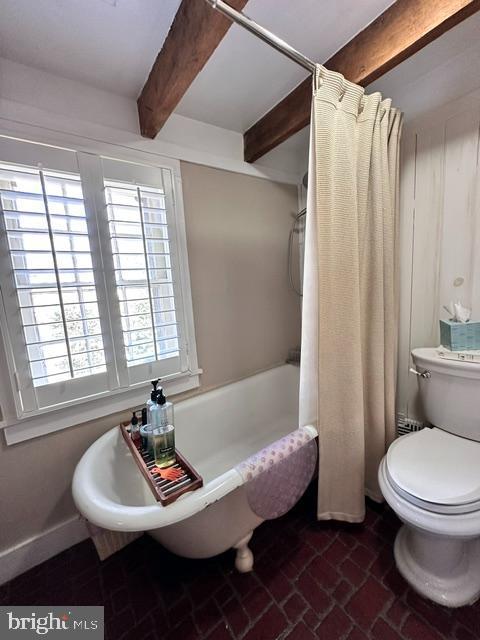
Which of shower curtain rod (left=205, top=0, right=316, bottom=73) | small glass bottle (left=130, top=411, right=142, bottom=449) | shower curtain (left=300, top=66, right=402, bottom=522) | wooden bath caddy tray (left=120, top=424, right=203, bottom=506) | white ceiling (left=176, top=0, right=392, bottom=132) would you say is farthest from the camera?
small glass bottle (left=130, top=411, right=142, bottom=449)

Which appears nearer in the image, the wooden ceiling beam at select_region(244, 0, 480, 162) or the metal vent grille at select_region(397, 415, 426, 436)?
the wooden ceiling beam at select_region(244, 0, 480, 162)

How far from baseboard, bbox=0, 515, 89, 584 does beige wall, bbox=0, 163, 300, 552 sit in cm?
3

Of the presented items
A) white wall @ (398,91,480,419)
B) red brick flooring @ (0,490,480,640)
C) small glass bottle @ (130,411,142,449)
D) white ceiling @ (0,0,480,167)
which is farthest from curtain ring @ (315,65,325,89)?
Result: red brick flooring @ (0,490,480,640)

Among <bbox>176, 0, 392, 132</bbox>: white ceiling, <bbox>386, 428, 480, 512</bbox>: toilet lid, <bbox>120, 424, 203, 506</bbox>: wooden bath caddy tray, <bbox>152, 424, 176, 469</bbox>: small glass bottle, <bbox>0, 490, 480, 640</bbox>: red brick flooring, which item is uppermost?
<bbox>176, 0, 392, 132</bbox>: white ceiling

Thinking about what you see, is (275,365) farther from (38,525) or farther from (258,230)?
(38,525)

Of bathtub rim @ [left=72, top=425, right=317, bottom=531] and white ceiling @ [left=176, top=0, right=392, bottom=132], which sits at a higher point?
white ceiling @ [left=176, top=0, right=392, bottom=132]

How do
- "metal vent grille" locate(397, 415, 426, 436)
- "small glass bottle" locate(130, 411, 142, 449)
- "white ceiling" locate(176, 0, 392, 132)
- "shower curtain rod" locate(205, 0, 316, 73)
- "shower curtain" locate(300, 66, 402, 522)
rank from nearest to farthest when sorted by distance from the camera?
"shower curtain rod" locate(205, 0, 316, 73)
"white ceiling" locate(176, 0, 392, 132)
"shower curtain" locate(300, 66, 402, 522)
"small glass bottle" locate(130, 411, 142, 449)
"metal vent grille" locate(397, 415, 426, 436)

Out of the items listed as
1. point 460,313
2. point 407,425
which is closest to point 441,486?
point 407,425

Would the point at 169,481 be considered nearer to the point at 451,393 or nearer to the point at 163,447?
the point at 163,447

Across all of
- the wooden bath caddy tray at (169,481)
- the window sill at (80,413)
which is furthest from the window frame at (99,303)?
the wooden bath caddy tray at (169,481)

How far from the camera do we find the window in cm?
114

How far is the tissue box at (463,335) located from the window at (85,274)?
1.45m

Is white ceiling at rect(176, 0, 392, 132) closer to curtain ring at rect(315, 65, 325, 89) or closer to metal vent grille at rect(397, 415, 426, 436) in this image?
curtain ring at rect(315, 65, 325, 89)

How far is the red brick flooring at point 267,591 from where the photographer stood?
0.99m
